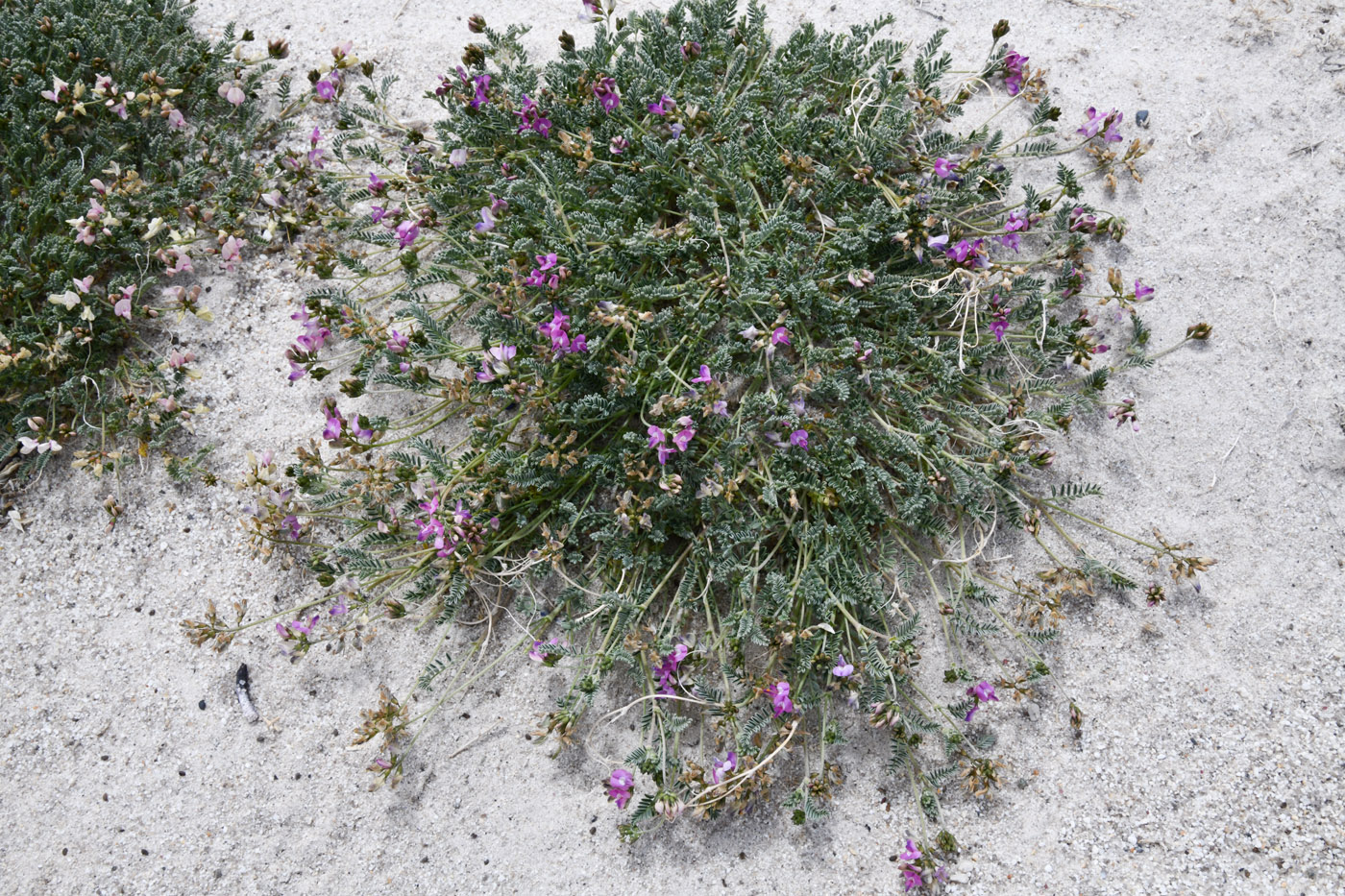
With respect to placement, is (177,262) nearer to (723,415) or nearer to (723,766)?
(723,415)

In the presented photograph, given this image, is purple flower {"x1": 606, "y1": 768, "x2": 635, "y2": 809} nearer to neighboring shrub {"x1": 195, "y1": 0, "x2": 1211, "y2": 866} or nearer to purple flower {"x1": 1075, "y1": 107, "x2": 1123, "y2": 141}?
neighboring shrub {"x1": 195, "y1": 0, "x2": 1211, "y2": 866}

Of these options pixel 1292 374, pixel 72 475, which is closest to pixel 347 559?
pixel 72 475

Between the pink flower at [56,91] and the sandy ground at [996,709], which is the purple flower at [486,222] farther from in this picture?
the pink flower at [56,91]

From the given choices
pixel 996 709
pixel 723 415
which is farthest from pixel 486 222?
pixel 996 709

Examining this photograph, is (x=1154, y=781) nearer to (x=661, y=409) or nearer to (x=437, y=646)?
(x=661, y=409)

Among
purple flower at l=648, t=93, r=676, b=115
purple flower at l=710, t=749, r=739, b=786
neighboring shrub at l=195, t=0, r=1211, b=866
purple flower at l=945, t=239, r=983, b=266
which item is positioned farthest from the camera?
purple flower at l=648, t=93, r=676, b=115

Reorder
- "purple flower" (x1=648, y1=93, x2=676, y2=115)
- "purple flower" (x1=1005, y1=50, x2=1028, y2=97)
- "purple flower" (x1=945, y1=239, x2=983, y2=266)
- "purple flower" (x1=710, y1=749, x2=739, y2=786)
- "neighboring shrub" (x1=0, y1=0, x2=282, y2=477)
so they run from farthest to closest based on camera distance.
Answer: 1. "purple flower" (x1=1005, y1=50, x2=1028, y2=97)
2. "neighboring shrub" (x1=0, y1=0, x2=282, y2=477)
3. "purple flower" (x1=648, y1=93, x2=676, y2=115)
4. "purple flower" (x1=945, y1=239, x2=983, y2=266)
5. "purple flower" (x1=710, y1=749, x2=739, y2=786)

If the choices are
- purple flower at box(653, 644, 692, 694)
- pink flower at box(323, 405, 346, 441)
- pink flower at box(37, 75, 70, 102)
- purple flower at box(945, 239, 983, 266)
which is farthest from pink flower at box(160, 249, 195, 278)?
purple flower at box(945, 239, 983, 266)

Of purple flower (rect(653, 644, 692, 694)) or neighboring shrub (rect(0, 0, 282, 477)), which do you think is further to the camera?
neighboring shrub (rect(0, 0, 282, 477))
